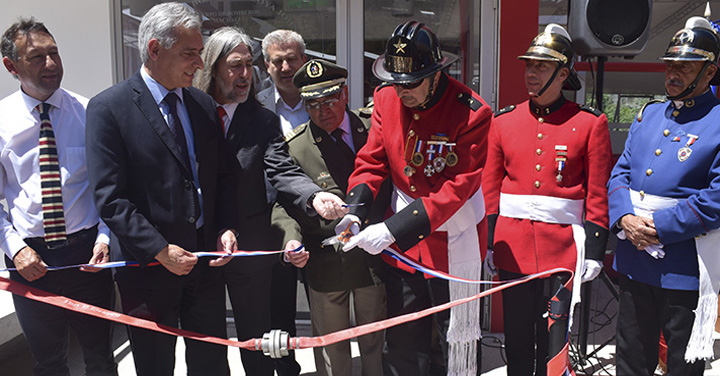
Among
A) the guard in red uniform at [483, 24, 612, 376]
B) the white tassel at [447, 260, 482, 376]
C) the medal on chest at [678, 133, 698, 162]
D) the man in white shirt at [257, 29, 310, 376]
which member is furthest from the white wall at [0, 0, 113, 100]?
the medal on chest at [678, 133, 698, 162]

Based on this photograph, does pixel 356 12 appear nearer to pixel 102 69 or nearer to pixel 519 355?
pixel 102 69

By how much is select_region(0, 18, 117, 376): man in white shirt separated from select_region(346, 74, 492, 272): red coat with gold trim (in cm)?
125

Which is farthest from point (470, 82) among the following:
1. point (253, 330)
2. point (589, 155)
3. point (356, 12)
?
Result: point (253, 330)

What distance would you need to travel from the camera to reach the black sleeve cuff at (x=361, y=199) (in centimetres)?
258

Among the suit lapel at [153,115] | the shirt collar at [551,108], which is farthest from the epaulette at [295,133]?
the shirt collar at [551,108]

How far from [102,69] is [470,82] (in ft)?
9.28

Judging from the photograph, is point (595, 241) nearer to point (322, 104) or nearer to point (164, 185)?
point (322, 104)

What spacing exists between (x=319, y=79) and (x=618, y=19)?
5.79ft

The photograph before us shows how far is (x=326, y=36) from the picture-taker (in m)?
4.54

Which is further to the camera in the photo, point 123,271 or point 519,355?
point 519,355

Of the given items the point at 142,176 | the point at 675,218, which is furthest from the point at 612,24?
the point at 142,176

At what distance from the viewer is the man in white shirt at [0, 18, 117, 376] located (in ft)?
8.45

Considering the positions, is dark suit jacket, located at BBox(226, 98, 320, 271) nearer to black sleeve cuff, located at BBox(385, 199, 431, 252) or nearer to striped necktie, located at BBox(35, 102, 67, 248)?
black sleeve cuff, located at BBox(385, 199, 431, 252)

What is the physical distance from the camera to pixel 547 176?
9.32ft
